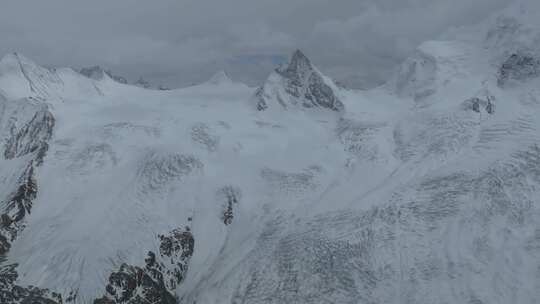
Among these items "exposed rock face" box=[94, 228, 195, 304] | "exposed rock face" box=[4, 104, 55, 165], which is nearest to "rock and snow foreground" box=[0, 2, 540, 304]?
"exposed rock face" box=[94, 228, 195, 304]

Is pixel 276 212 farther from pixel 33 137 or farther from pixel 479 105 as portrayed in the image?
pixel 33 137

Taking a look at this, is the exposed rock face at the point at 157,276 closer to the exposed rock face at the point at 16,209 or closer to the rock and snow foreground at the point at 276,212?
the rock and snow foreground at the point at 276,212

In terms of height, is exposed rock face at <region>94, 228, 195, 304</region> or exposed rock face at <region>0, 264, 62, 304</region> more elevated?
exposed rock face at <region>94, 228, 195, 304</region>

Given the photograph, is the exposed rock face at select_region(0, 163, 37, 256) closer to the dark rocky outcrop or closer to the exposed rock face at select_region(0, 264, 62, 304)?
the exposed rock face at select_region(0, 264, 62, 304)

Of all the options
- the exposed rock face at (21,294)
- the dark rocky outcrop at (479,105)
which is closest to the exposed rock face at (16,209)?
the exposed rock face at (21,294)

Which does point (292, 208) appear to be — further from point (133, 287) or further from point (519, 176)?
point (519, 176)

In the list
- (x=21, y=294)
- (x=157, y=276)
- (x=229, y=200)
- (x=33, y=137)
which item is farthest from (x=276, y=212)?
(x=33, y=137)
